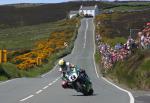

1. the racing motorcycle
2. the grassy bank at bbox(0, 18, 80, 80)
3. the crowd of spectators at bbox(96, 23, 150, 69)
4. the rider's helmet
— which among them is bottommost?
the grassy bank at bbox(0, 18, 80, 80)

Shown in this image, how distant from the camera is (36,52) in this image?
332 feet

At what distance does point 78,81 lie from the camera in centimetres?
2650

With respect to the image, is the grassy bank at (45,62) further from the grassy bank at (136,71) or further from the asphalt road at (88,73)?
the grassy bank at (136,71)

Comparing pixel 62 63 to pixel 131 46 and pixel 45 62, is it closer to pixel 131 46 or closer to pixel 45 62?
pixel 131 46

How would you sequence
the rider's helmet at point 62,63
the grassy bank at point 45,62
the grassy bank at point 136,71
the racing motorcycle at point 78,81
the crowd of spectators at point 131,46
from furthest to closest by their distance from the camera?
the grassy bank at point 45,62
the crowd of spectators at point 131,46
the grassy bank at point 136,71
the racing motorcycle at point 78,81
the rider's helmet at point 62,63

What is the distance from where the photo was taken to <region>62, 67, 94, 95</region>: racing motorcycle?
26.5 meters

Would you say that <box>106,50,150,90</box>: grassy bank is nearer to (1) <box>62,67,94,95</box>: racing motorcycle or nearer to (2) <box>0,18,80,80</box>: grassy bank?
(1) <box>62,67,94,95</box>: racing motorcycle

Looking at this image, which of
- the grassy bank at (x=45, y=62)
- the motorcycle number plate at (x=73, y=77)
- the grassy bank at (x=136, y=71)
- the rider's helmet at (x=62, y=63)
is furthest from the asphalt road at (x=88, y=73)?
the motorcycle number plate at (x=73, y=77)

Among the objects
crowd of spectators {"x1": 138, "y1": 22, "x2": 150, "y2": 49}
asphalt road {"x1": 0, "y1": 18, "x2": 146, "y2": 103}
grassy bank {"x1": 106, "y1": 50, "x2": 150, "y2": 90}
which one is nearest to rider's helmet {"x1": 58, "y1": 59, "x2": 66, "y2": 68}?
asphalt road {"x1": 0, "y1": 18, "x2": 146, "y2": 103}

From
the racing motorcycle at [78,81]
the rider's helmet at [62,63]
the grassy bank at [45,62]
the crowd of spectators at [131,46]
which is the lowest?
the grassy bank at [45,62]

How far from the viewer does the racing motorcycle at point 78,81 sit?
86.8 feet

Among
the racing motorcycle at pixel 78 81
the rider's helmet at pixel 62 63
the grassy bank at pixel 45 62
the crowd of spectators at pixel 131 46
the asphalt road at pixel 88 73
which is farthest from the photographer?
the grassy bank at pixel 45 62

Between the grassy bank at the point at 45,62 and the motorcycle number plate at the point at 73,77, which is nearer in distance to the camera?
the motorcycle number plate at the point at 73,77

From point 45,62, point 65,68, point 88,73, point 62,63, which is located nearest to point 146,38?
point 65,68
